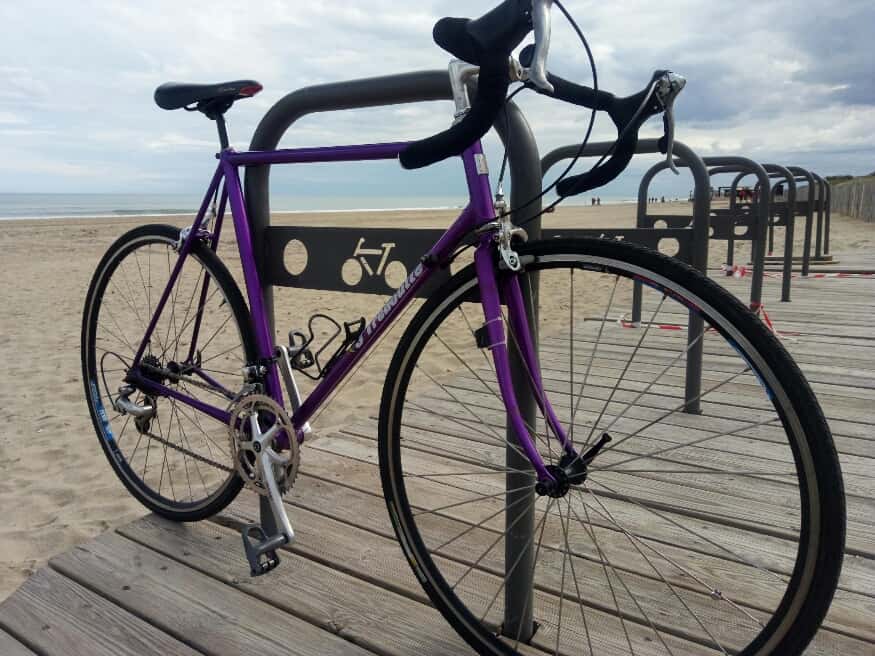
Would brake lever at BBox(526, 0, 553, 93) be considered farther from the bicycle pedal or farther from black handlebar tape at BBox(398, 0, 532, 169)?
the bicycle pedal

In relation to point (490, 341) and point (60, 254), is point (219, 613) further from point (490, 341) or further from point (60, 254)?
point (60, 254)

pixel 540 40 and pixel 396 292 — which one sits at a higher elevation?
pixel 540 40

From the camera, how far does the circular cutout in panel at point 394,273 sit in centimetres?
159

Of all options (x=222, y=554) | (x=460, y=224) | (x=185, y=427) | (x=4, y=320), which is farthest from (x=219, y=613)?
(x=4, y=320)

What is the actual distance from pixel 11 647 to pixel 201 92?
1.38 meters

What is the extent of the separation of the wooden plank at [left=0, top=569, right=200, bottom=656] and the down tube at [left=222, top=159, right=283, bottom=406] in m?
0.60

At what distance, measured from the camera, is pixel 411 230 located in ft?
5.01

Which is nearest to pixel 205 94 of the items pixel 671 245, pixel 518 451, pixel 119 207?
pixel 518 451

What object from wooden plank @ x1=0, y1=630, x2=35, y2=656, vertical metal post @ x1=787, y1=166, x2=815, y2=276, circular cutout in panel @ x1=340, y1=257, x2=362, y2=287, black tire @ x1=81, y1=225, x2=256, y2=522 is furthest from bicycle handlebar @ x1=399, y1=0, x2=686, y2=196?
vertical metal post @ x1=787, y1=166, x2=815, y2=276

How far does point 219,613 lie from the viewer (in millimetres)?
1526

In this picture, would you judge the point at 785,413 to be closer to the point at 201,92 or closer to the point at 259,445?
the point at 259,445

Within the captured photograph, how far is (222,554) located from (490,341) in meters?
1.05

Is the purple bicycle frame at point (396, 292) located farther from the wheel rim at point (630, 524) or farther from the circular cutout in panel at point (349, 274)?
the circular cutout in panel at point (349, 274)

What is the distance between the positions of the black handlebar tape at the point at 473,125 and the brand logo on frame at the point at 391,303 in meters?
0.22
